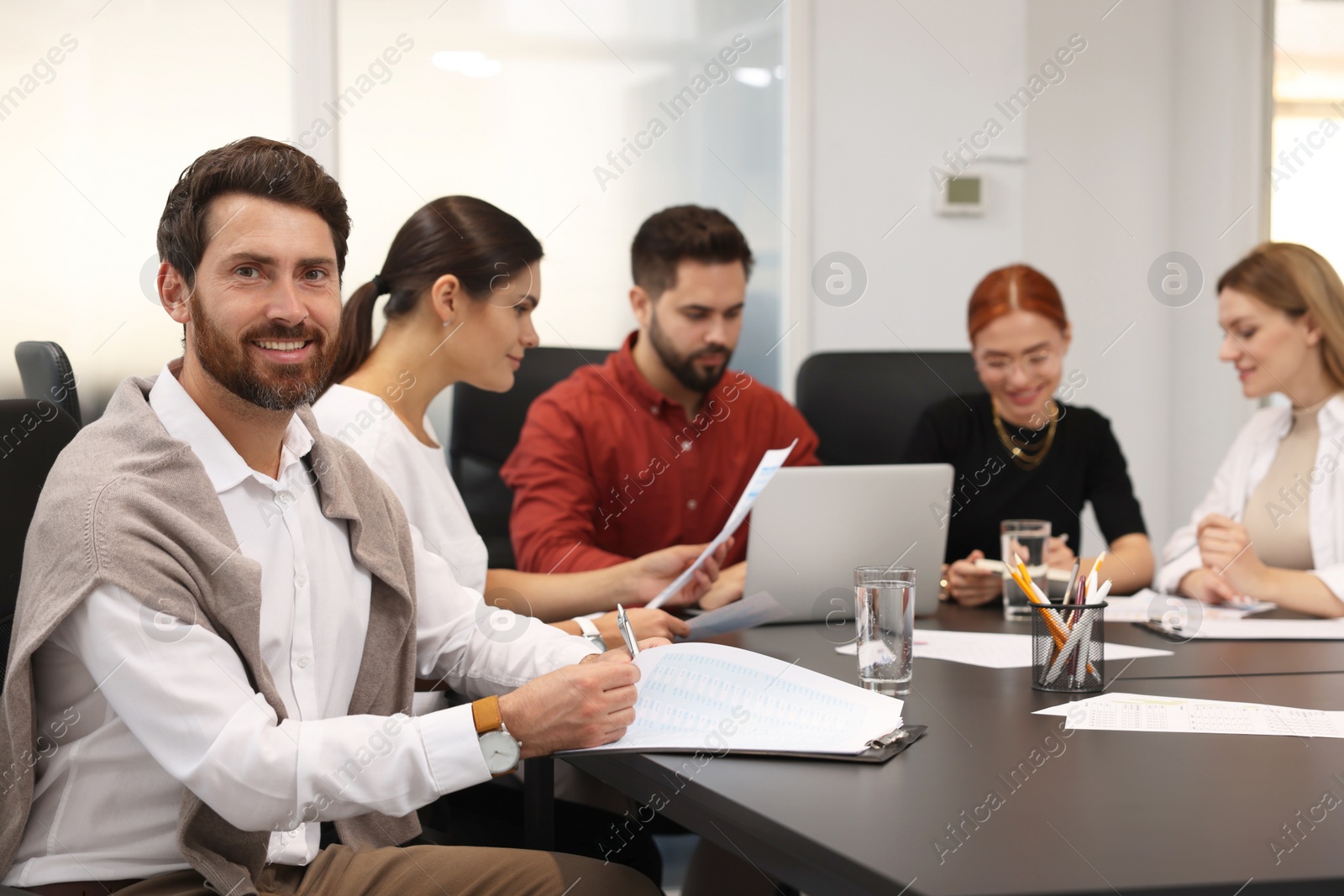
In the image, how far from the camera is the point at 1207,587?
1.87m

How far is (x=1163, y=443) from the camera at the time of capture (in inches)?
169

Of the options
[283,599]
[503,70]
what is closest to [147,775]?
[283,599]

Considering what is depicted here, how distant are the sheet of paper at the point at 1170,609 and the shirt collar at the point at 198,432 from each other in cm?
120

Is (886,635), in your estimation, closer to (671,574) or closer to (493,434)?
(671,574)

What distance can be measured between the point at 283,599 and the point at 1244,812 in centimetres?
91

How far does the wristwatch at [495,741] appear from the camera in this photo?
1082 millimetres

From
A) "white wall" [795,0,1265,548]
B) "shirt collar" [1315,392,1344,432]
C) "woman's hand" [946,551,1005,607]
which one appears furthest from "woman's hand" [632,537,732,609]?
"white wall" [795,0,1265,548]

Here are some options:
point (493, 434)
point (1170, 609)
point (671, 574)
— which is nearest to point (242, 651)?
point (671, 574)

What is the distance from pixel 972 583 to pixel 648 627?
655mm

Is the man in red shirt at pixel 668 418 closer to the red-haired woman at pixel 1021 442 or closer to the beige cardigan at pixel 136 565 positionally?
the red-haired woman at pixel 1021 442

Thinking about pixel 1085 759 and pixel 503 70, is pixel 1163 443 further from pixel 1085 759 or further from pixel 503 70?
pixel 1085 759

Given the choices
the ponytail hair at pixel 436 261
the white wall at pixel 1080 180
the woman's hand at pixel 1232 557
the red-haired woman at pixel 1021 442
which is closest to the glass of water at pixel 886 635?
the woman's hand at pixel 1232 557

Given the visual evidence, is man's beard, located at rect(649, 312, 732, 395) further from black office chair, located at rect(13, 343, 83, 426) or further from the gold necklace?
black office chair, located at rect(13, 343, 83, 426)

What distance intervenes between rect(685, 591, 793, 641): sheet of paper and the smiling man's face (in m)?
0.59
